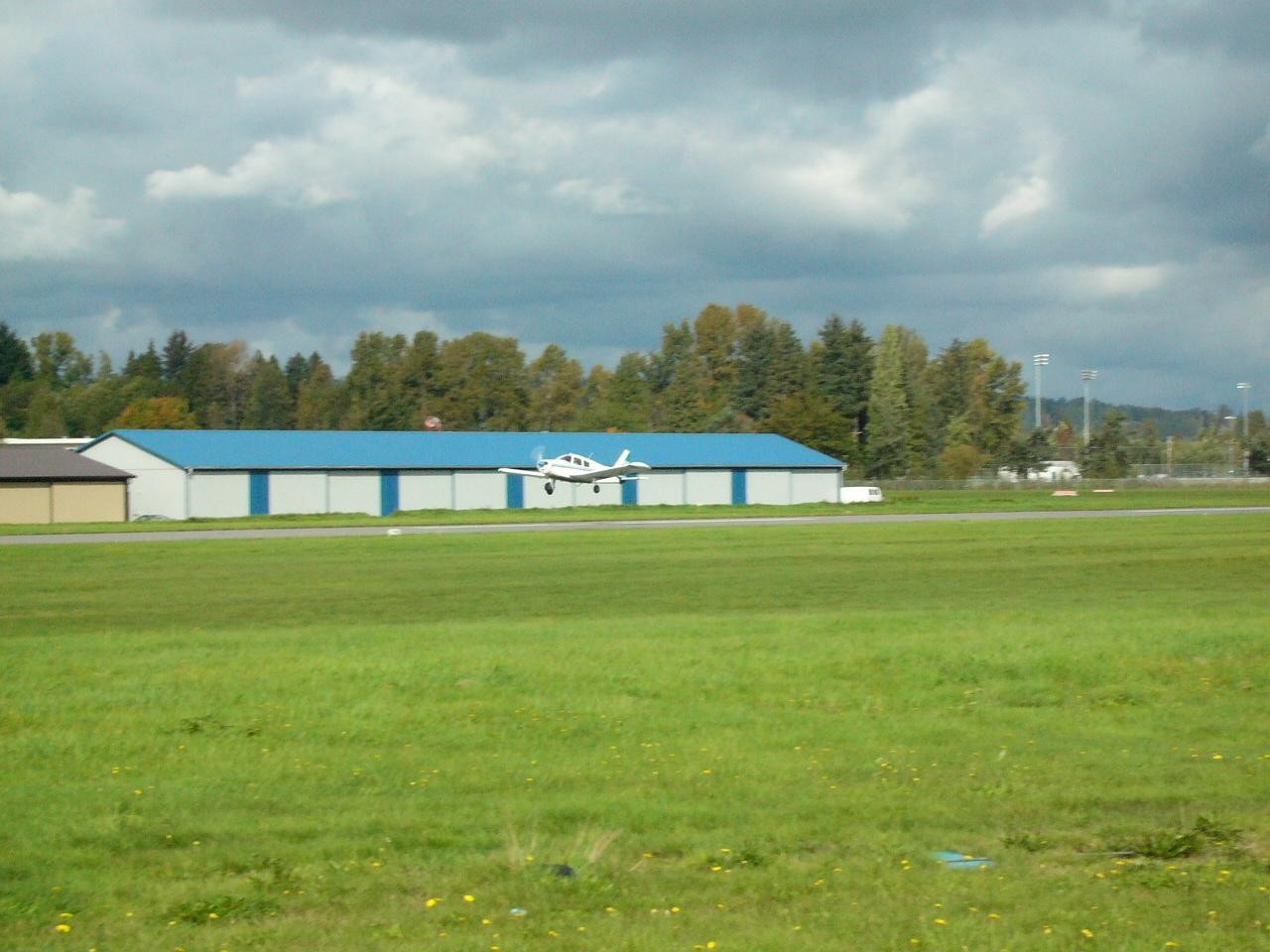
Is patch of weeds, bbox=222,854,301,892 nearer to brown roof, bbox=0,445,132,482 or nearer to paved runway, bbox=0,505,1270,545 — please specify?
paved runway, bbox=0,505,1270,545

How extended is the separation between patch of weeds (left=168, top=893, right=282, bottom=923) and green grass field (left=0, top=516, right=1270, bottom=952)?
3 centimetres

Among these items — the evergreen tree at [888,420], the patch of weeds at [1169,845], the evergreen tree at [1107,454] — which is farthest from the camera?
the evergreen tree at [888,420]

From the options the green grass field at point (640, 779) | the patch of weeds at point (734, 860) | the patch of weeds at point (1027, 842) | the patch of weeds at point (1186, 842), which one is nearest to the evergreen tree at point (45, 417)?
the green grass field at point (640, 779)

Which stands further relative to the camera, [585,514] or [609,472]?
[609,472]

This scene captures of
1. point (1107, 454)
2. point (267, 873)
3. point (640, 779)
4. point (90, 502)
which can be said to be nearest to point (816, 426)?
point (1107, 454)

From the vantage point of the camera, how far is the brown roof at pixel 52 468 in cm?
7438

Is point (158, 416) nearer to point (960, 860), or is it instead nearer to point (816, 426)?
point (816, 426)

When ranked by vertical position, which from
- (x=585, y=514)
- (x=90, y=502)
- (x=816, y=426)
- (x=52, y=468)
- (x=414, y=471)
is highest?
(x=816, y=426)

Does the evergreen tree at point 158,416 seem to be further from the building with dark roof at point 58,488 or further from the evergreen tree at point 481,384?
the building with dark roof at point 58,488

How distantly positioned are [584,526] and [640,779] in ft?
166

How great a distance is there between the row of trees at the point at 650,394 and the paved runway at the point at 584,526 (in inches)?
2828

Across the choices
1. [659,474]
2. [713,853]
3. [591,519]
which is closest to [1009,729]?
[713,853]

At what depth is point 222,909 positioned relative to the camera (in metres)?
7.95

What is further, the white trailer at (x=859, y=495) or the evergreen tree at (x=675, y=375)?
the evergreen tree at (x=675, y=375)
